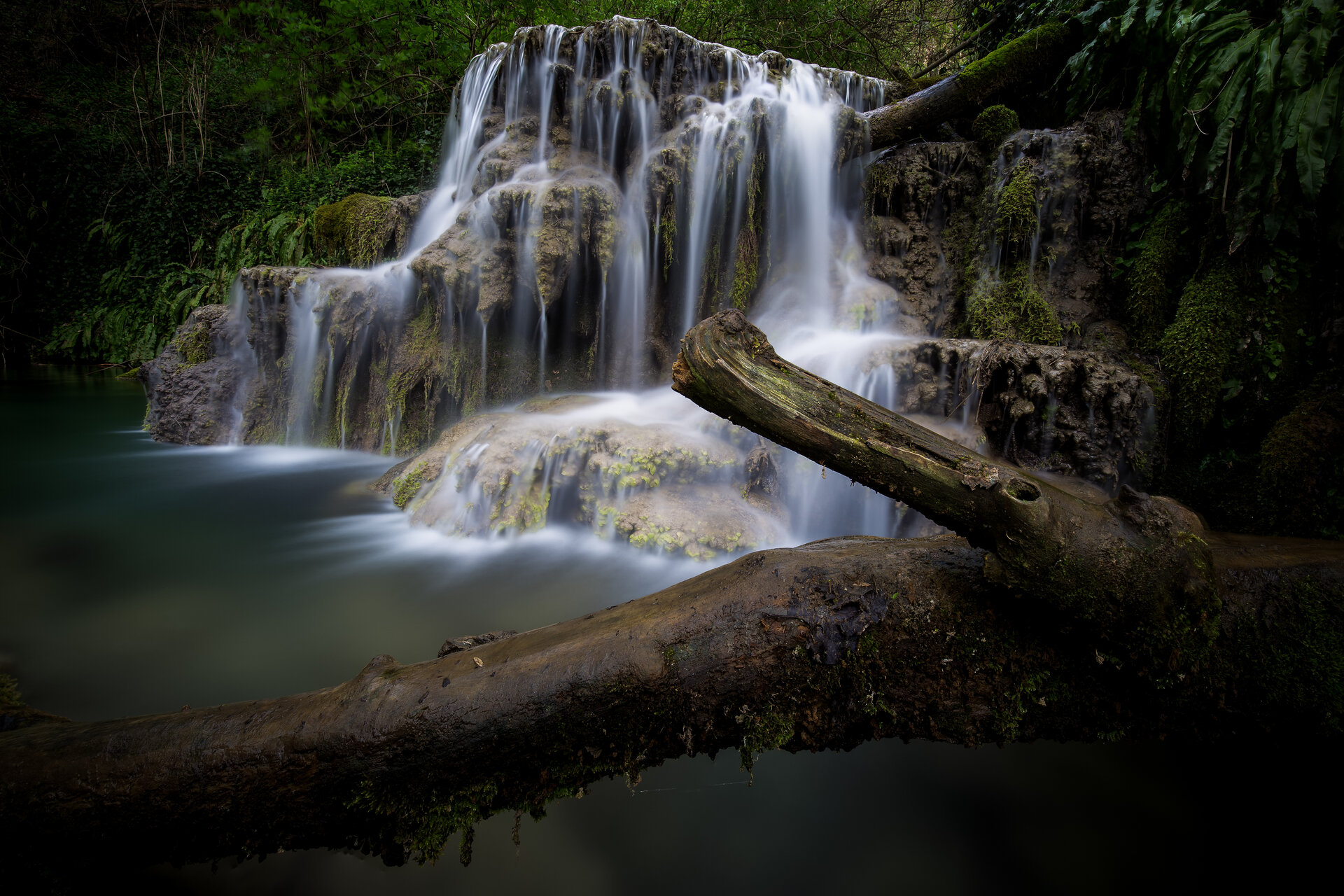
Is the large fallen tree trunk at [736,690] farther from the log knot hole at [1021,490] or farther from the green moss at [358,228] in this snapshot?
the green moss at [358,228]

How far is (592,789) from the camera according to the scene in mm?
2094

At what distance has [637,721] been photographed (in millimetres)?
1567

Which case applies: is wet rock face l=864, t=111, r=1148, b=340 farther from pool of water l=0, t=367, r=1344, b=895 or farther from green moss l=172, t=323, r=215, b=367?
green moss l=172, t=323, r=215, b=367

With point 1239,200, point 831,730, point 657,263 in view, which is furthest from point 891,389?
point 831,730

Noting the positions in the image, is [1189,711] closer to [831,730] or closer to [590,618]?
[831,730]

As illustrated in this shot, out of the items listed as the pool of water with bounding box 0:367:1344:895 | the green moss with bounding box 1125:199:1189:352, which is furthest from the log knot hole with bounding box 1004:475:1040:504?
the green moss with bounding box 1125:199:1189:352

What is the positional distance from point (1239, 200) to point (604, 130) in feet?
Result: 20.5

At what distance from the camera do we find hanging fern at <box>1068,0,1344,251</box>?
3.84m

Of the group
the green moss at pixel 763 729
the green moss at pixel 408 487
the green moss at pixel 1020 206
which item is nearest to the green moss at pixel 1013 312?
the green moss at pixel 1020 206

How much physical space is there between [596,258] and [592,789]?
5688 mm

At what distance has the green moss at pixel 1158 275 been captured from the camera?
5.12 metres

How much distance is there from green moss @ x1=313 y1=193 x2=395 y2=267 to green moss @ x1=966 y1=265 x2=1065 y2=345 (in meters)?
7.46

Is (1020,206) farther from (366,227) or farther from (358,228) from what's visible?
(358,228)

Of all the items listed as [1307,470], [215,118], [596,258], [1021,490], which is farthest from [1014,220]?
[215,118]
